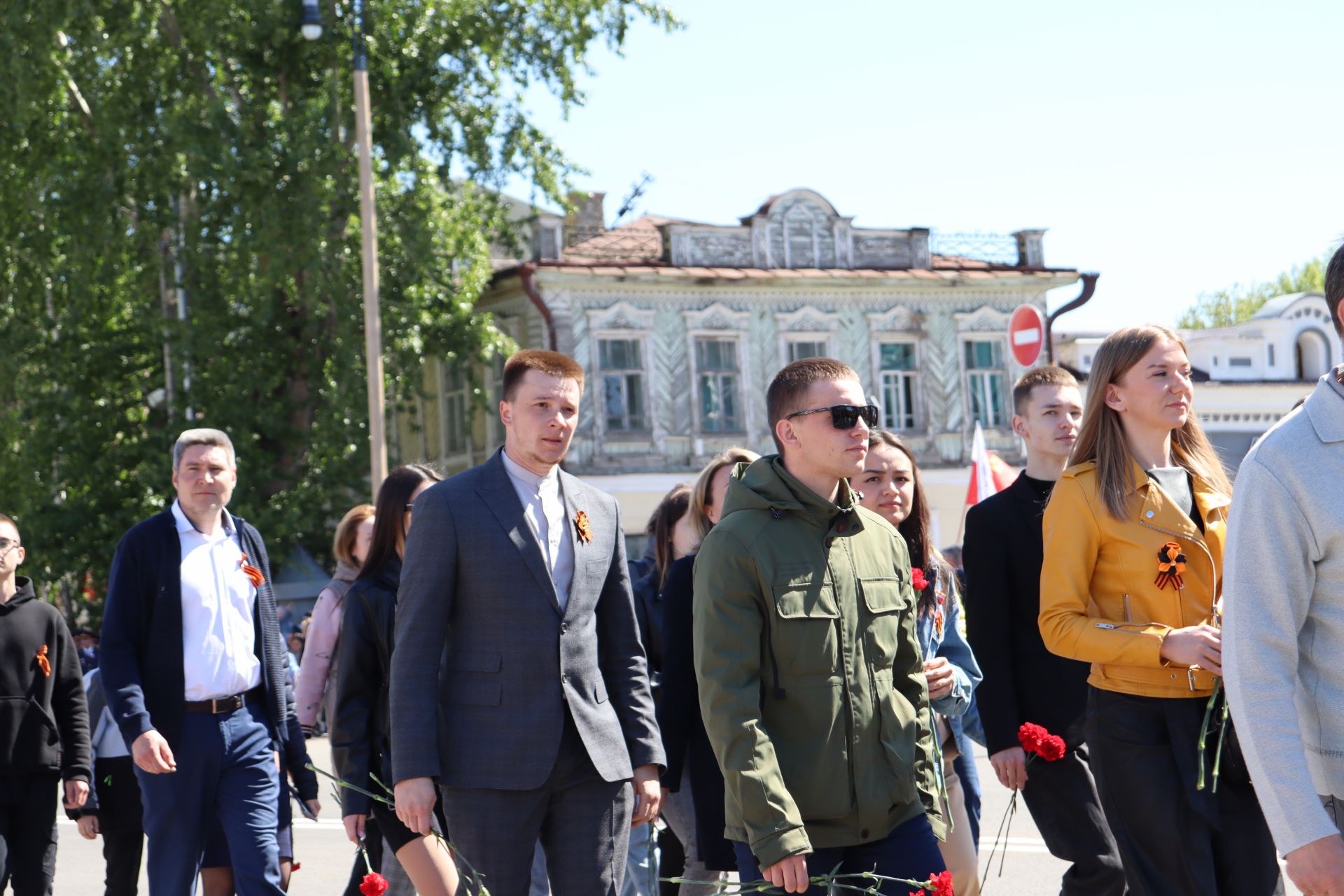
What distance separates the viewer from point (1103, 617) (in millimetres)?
5102

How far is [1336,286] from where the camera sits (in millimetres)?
3539

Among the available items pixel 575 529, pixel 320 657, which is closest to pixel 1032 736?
pixel 575 529

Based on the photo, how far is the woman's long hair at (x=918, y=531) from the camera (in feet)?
20.9

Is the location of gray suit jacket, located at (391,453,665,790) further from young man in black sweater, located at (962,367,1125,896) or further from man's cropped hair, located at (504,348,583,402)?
young man in black sweater, located at (962,367,1125,896)

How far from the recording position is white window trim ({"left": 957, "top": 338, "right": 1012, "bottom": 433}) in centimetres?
3725

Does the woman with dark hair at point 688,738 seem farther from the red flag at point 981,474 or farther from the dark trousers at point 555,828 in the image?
the red flag at point 981,474

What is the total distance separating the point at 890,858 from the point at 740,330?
31155mm

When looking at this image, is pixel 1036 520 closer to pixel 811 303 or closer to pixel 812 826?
pixel 812 826

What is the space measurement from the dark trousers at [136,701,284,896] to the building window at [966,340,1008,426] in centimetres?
3178

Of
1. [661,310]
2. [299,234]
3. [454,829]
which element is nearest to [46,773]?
[454,829]

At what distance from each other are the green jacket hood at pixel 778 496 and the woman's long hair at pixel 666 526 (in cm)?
269

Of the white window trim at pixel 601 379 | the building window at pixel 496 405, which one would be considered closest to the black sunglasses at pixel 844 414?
the building window at pixel 496 405

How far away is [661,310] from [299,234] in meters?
10.3

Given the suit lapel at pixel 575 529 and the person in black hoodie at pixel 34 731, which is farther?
the person in black hoodie at pixel 34 731
